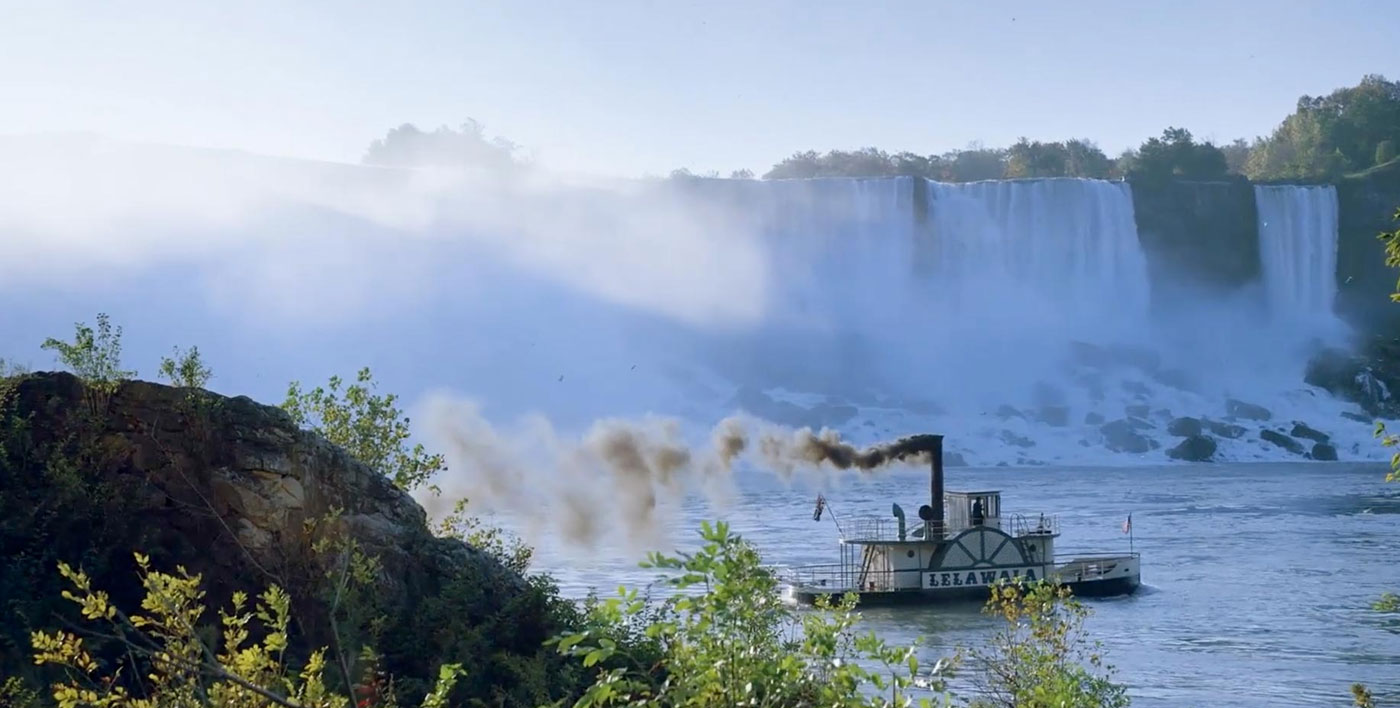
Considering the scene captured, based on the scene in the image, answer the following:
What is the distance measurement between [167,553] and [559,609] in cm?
327

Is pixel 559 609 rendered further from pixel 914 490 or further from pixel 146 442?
pixel 914 490

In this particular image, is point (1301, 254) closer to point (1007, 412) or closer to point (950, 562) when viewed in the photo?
point (1007, 412)

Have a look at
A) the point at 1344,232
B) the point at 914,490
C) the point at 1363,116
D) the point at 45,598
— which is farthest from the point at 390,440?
the point at 1363,116

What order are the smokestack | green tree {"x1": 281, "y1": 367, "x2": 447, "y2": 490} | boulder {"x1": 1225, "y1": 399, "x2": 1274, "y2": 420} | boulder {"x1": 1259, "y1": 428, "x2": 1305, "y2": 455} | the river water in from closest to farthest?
green tree {"x1": 281, "y1": 367, "x2": 447, "y2": 490}
the river water
the smokestack
boulder {"x1": 1259, "y1": 428, "x2": 1305, "y2": 455}
boulder {"x1": 1225, "y1": 399, "x2": 1274, "y2": 420}

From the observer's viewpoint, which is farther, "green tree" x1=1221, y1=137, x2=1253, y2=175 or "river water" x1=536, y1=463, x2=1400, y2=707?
"green tree" x1=1221, y1=137, x2=1253, y2=175

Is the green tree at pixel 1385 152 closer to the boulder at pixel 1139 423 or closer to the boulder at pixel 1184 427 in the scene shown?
the boulder at pixel 1184 427

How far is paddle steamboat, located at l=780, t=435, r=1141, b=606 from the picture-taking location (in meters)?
28.1

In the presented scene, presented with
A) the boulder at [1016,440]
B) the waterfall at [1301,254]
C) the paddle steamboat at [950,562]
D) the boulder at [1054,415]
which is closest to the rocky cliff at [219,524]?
the paddle steamboat at [950,562]

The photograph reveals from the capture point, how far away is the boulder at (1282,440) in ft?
244

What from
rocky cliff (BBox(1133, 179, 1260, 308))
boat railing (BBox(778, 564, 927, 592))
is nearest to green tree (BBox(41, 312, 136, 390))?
boat railing (BBox(778, 564, 927, 592))

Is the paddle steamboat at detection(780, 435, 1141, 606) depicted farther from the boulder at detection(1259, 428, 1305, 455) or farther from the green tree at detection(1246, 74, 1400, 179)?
the green tree at detection(1246, 74, 1400, 179)

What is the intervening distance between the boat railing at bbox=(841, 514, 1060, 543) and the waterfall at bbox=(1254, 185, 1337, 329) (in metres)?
50.3

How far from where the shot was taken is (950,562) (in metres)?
28.2

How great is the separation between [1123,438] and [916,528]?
49.3 metres
